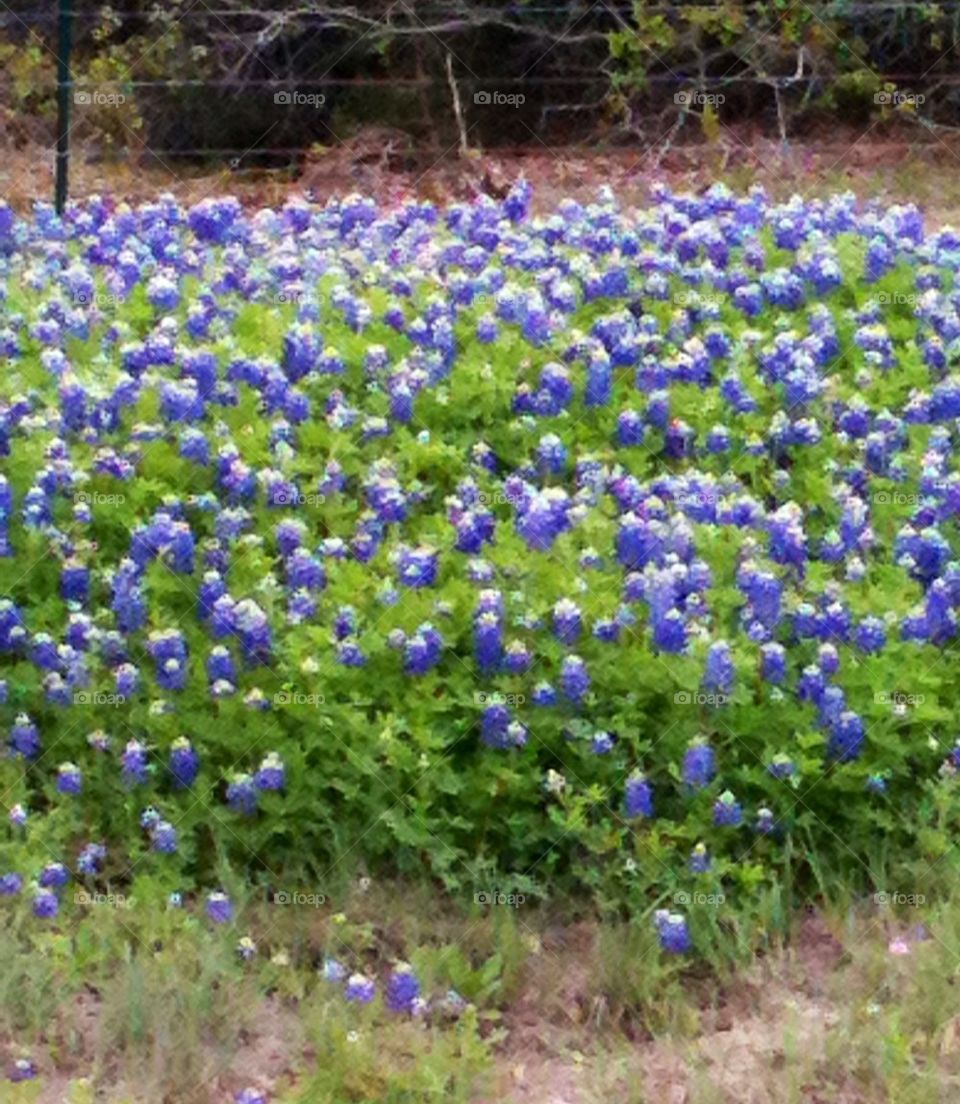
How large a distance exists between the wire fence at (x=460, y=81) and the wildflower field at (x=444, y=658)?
5211 mm

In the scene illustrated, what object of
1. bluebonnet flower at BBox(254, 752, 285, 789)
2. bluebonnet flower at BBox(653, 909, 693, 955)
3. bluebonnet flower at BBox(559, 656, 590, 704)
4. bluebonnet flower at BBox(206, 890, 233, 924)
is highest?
bluebonnet flower at BBox(559, 656, 590, 704)

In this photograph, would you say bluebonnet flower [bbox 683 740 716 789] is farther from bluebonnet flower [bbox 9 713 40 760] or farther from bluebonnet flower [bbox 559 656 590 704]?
bluebonnet flower [bbox 9 713 40 760]

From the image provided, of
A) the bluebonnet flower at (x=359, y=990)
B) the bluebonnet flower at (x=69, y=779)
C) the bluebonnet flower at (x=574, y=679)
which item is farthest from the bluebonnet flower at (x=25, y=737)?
the bluebonnet flower at (x=574, y=679)

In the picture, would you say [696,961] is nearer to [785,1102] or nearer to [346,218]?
[785,1102]

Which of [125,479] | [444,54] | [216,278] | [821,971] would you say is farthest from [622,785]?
[444,54]

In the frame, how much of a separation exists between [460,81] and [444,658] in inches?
291

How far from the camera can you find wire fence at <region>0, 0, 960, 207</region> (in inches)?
462

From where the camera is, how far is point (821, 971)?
15.5 feet

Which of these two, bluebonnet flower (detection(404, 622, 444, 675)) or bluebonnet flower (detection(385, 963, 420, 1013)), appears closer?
bluebonnet flower (detection(385, 963, 420, 1013))

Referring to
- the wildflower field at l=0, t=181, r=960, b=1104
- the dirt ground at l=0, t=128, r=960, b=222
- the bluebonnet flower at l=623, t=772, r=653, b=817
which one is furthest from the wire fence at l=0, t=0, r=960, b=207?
the bluebonnet flower at l=623, t=772, r=653, b=817

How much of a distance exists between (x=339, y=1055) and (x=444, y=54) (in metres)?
8.52

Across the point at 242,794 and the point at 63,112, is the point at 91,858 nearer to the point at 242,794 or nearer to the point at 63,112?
the point at 242,794

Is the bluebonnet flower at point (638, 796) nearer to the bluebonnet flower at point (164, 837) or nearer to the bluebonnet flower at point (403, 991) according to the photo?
the bluebonnet flower at point (403, 991)

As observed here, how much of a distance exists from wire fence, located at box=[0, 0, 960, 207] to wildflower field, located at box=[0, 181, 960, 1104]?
17.1ft
